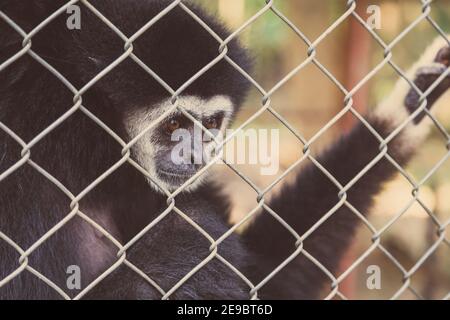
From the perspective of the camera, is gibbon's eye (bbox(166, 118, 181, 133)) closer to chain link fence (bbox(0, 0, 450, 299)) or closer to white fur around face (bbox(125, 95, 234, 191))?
white fur around face (bbox(125, 95, 234, 191))

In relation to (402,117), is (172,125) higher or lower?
lower

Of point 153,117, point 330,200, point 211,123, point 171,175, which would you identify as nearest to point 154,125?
point 153,117

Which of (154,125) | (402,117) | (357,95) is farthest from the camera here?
(357,95)

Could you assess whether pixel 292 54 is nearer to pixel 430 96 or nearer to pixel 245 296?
pixel 430 96

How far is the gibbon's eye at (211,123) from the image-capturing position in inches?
112

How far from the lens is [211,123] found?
2.91 meters

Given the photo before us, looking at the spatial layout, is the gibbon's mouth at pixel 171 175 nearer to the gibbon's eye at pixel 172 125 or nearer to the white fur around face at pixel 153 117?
the white fur around face at pixel 153 117

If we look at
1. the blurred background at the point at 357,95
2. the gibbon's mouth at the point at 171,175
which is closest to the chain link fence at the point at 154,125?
the gibbon's mouth at the point at 171,175

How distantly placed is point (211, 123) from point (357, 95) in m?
2.73

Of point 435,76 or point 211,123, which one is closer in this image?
point 211,123

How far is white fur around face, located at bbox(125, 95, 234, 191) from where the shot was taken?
2.61 meters

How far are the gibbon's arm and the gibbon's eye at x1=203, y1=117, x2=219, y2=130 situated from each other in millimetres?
795

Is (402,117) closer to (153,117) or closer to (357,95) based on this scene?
(153,117)

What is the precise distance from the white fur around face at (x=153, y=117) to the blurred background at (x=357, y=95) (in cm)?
275
